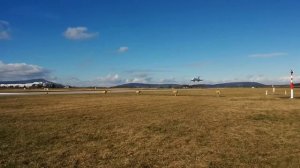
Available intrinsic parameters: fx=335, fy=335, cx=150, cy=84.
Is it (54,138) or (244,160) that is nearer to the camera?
(244,160)

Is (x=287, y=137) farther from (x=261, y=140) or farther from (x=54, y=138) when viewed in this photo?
(x=54, y=138)

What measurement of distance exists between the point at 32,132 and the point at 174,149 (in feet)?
24.0

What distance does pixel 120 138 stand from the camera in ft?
48.2

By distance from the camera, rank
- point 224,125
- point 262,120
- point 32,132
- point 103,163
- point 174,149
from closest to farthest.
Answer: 1. point 103,163
2. point 174,149
3. point 32,132
4. point 224,125
5. point 262,120

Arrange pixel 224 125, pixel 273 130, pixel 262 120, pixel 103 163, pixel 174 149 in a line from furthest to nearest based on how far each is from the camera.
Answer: pixel 262 120
pixel 224 125
pixel 273 130
pixel 174 149
pixel 103 163

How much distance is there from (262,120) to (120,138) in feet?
35.0

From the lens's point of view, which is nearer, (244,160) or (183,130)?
(244,160)

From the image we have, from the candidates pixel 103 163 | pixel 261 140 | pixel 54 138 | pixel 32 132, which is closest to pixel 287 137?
pixel 261 140

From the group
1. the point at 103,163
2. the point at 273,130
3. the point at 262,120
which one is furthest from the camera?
the point at 262,120

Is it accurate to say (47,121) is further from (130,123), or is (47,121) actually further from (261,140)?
(261,140)

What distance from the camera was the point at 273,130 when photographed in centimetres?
1705

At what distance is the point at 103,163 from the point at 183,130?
7099 millimetres

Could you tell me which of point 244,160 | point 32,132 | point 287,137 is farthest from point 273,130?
point 32,132

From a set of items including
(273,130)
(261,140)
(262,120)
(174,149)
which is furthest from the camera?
(262,120)
